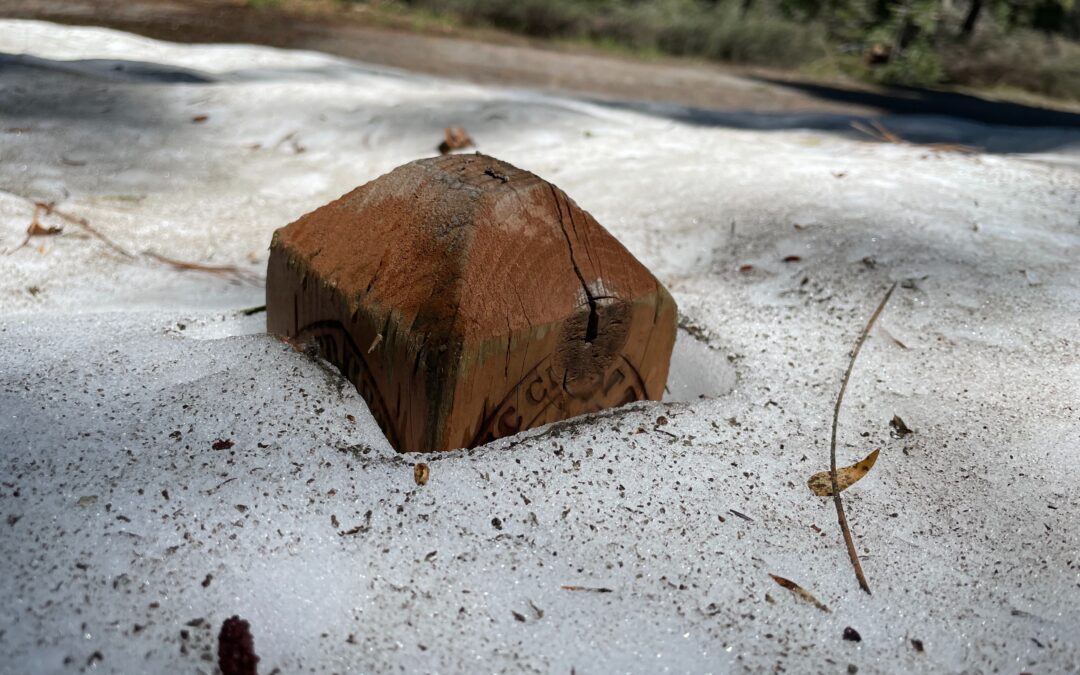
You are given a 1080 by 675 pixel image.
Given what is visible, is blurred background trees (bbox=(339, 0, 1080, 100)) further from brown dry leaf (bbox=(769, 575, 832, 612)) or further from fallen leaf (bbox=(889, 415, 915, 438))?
brown dry leaf (bbox=(769, 575, 832, 612))

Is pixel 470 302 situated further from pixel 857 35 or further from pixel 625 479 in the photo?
pixel 857 35

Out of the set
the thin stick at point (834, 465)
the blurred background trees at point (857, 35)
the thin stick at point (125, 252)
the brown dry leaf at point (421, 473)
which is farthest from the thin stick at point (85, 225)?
the blurred background trees at point (857, 35)

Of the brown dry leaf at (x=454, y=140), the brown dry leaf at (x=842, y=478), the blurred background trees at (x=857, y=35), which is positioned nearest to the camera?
the brown dry leaf at (x=842, y=478)

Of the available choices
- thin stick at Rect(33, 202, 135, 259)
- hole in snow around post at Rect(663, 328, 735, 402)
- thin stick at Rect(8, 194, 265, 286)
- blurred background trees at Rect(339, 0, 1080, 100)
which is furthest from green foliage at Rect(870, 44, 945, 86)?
thin stick at Rect(33, 202, 135, 259)

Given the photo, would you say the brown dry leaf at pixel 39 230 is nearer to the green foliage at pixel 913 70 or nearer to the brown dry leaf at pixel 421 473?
the brown dry leaf at pixel 421 473

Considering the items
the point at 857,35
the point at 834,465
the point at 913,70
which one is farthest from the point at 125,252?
the point at 857,35

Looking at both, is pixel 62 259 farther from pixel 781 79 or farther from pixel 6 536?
pixel 781 79
